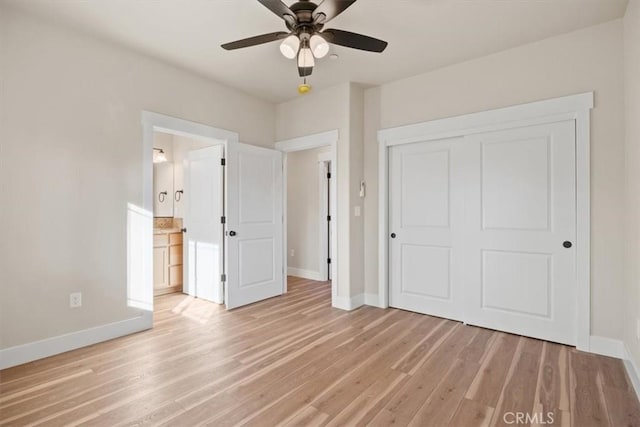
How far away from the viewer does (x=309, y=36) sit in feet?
7.26

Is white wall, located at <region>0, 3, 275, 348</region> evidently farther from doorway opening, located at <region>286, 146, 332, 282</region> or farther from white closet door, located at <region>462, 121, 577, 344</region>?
white closet door, located at <region>462, 121, 577, 344</region>

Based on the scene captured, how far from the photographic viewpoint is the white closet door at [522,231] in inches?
111

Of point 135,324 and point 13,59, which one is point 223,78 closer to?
point 13,59

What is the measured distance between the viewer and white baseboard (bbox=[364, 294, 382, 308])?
3947 millimetres

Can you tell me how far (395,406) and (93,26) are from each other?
3.72m

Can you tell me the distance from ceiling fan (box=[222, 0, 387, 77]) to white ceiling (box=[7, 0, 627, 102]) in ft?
1.22

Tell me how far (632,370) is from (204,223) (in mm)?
4372

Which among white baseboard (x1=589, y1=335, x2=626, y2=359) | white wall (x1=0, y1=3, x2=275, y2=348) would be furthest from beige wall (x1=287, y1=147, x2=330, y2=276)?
white baseboard (x1=589, y1=335, x2=626, y2=359)

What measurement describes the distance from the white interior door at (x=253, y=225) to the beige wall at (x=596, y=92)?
2.35m

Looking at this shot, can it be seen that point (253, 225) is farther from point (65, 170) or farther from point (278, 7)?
point (278, 7)

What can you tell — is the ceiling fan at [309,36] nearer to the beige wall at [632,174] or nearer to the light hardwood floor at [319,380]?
the beige wall at [632,174]

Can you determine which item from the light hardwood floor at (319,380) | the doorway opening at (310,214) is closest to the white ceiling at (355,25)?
the doorway opening at (310,214)

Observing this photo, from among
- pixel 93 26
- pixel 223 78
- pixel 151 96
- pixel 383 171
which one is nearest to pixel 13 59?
pixel 93 26

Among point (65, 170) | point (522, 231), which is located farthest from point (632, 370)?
point (65, 170)
